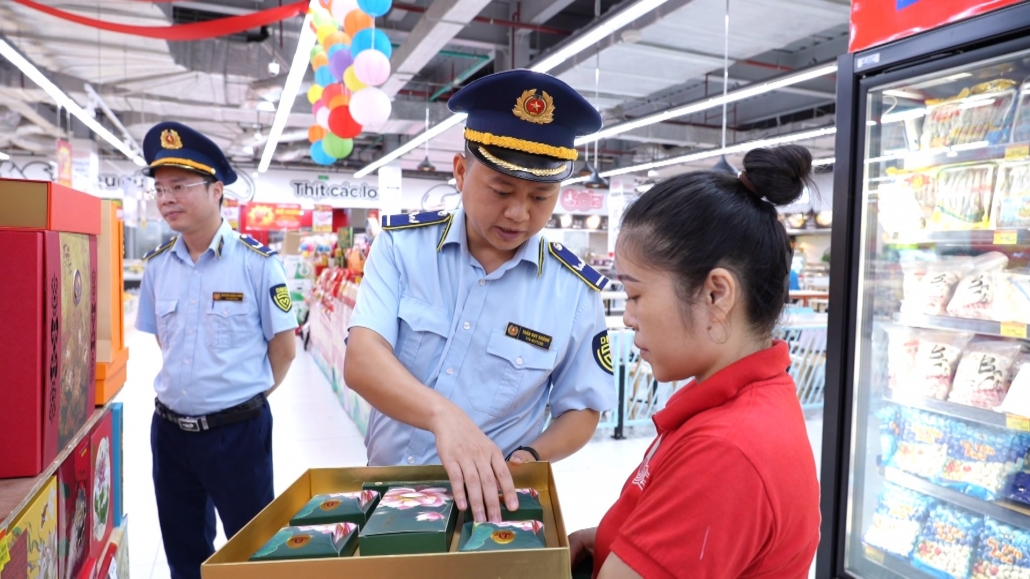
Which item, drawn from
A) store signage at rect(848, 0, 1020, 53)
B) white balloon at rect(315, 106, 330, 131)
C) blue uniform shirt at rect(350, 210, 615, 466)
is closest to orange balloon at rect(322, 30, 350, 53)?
white balloon at rect(315, 106, 330, 131)

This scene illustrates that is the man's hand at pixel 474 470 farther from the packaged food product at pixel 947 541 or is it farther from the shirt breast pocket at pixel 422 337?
the packaged food product at pixel 947 541

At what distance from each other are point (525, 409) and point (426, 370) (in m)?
0.27

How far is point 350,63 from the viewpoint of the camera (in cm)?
649

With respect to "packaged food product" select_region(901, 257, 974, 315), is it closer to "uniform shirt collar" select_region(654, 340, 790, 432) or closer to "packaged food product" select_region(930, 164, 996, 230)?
"packaged food product" select_region(930, 164, 996, 230)

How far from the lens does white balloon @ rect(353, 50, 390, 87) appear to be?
575 cm

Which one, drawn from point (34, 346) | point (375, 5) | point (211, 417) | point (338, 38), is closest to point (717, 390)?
point (34, 346)

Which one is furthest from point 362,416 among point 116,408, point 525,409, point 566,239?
point 566,239

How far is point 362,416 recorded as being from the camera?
18.0 feet

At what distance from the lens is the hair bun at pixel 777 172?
1.03m

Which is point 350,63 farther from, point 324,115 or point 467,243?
point 467,243

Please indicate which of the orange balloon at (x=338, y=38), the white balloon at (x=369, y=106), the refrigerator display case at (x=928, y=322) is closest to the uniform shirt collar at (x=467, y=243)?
the refrigerator display case at (x=928, y=322)

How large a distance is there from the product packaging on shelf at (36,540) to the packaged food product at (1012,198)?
2953 mm

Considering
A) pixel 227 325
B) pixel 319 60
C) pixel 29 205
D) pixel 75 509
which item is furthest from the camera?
pixel 319 60

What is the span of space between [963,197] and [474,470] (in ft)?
8.04
